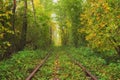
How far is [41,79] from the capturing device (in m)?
11.3

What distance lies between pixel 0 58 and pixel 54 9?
40.0m

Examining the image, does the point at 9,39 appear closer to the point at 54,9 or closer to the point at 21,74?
the point at 21,74

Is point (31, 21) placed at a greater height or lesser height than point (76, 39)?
greater

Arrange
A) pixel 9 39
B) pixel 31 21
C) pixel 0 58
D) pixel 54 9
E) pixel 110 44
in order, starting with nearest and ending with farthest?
pixel 110 44
pixel 0 58
pixel 9 39
pixel 31 21
pixel 54 9

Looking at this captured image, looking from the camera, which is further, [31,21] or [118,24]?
[31,21]

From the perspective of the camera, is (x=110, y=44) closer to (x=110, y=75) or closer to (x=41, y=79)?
(x=110, y=75)

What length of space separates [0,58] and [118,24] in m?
9.40

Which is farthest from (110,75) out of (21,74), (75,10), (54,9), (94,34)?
(54,9)

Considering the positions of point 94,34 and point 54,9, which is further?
point 54,9

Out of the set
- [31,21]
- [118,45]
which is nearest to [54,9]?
[31,21]

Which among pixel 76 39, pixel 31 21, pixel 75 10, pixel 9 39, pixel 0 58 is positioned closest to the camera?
pixel 0 58

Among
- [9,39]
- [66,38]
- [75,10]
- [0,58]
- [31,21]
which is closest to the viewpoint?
[0,58]

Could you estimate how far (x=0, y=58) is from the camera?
18781 millimetres

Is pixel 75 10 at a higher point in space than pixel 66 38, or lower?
higher
